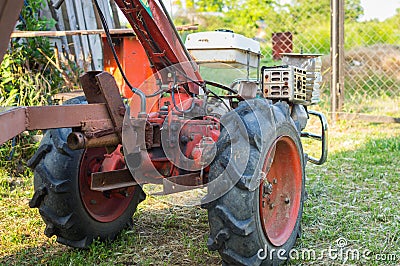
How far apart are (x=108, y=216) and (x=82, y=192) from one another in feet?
1.13

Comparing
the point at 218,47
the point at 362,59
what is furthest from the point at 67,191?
the point at 362,59

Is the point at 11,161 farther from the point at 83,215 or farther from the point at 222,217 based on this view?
the point at 222,217

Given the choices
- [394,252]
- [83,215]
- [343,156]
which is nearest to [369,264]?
[394,252]

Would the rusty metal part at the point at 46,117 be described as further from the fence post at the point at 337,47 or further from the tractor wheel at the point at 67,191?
the fence post at the point at 337,47

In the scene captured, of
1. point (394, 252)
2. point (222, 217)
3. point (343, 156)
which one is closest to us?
point (222, 217)

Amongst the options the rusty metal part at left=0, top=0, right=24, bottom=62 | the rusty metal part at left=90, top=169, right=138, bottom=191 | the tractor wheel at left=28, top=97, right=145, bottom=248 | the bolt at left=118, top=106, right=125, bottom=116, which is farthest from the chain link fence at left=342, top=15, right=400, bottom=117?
the rusty metal part at left=0, top=0, right=24, bottom=62

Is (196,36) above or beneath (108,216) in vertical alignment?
above

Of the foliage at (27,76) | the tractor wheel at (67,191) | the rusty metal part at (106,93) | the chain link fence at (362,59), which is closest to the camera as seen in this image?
the rusty metal part at (106,93)

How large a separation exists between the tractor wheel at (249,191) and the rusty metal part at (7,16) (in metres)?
1.33

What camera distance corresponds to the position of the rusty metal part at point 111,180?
10.0ft

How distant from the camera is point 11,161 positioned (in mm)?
5316

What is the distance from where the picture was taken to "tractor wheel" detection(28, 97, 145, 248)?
10.9 feet

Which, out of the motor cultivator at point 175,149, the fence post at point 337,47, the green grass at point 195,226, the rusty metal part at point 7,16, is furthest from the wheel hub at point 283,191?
the fence post at point 337,47

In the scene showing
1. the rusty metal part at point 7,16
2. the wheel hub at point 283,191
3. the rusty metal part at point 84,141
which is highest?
the rusty metal part at point 7,16
